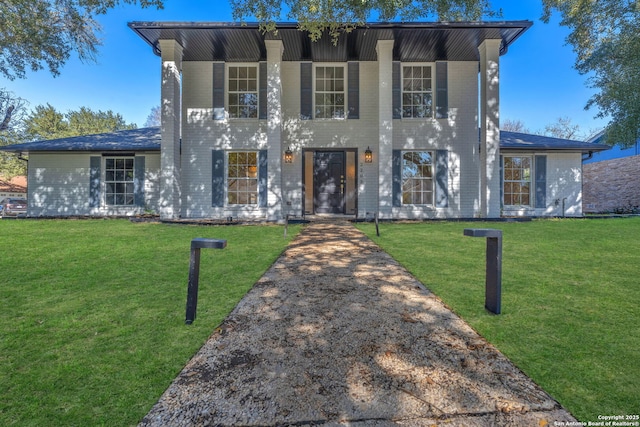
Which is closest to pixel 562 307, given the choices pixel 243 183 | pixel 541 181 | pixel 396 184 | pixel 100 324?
pixel 100 324

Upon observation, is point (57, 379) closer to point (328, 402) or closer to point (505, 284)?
point (328, 402)

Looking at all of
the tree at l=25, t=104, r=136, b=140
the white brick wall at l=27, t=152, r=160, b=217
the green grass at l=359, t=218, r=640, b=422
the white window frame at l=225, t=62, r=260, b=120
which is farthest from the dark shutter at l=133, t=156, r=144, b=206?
the tree at l=25, t=104, r=136, b=140

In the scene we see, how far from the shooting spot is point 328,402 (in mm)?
1467

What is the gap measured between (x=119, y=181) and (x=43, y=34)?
529cm

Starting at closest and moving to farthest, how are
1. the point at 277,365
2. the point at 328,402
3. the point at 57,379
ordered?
1. the point at 328,402
2. the point at 57,379
3. the point at 277,365

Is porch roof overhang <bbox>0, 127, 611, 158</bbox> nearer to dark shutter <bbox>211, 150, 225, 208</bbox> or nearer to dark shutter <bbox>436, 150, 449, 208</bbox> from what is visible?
dark shutter <bbox>211, 150, 225, 208</bbox>

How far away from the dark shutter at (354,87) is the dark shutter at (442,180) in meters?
3.21

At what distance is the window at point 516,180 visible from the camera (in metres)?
10.7

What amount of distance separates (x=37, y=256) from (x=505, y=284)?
6.17m

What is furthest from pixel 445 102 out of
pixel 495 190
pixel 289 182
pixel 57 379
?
pixel 57 379

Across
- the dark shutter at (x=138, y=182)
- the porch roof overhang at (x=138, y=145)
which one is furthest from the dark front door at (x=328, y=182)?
the dark shutter at (x=138, y=182)

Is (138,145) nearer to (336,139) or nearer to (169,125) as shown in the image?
(169,125)

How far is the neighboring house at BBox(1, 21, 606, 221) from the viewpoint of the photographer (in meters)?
9.32

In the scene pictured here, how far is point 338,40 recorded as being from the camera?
29.2 ft
